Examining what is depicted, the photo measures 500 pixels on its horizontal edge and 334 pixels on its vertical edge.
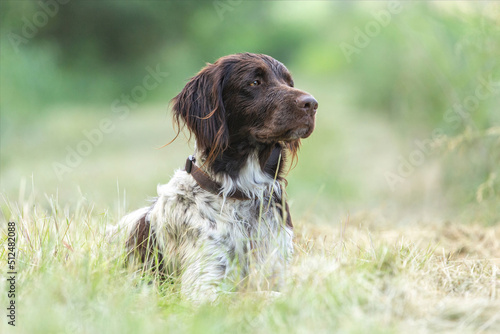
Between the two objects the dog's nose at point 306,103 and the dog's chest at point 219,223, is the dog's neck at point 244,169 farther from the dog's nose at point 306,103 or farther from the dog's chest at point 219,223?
the dog's nose at point 306,103

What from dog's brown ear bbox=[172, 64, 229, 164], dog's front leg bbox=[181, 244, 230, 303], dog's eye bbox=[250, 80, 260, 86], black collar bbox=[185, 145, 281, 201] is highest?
dog's eye bbox=[250, 80, 260, 86]

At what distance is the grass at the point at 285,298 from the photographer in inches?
96.4

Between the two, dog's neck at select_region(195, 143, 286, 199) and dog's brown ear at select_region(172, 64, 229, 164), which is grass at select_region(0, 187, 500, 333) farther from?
dog's brown ear at select_region(172, 64, 229, 164)

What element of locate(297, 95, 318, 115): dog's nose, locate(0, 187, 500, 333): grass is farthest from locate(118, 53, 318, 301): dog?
locate(0, 187, 500, 333): grass

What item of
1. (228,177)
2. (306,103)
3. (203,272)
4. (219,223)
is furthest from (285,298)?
(306,103)

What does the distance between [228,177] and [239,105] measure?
0.43m

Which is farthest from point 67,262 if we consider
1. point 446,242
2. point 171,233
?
point 446,242

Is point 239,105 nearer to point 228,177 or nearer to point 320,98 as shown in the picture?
point 228,177

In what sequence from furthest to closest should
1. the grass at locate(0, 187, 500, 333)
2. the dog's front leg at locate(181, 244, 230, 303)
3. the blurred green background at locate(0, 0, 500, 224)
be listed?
the blurred green background at locate(0, 0, 500, 224), the dog's front leg at locate(181, 244, 230, 303), the grass at locate(0, 187, 500, 333)

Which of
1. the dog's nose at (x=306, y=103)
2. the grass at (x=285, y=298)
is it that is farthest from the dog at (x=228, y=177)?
the grass at (x=285, y=298)

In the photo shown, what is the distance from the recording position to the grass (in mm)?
2449

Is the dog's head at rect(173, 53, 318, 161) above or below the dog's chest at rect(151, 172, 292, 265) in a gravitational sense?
above

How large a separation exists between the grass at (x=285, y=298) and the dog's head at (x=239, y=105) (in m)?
0.72

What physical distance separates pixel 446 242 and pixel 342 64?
613 cm
